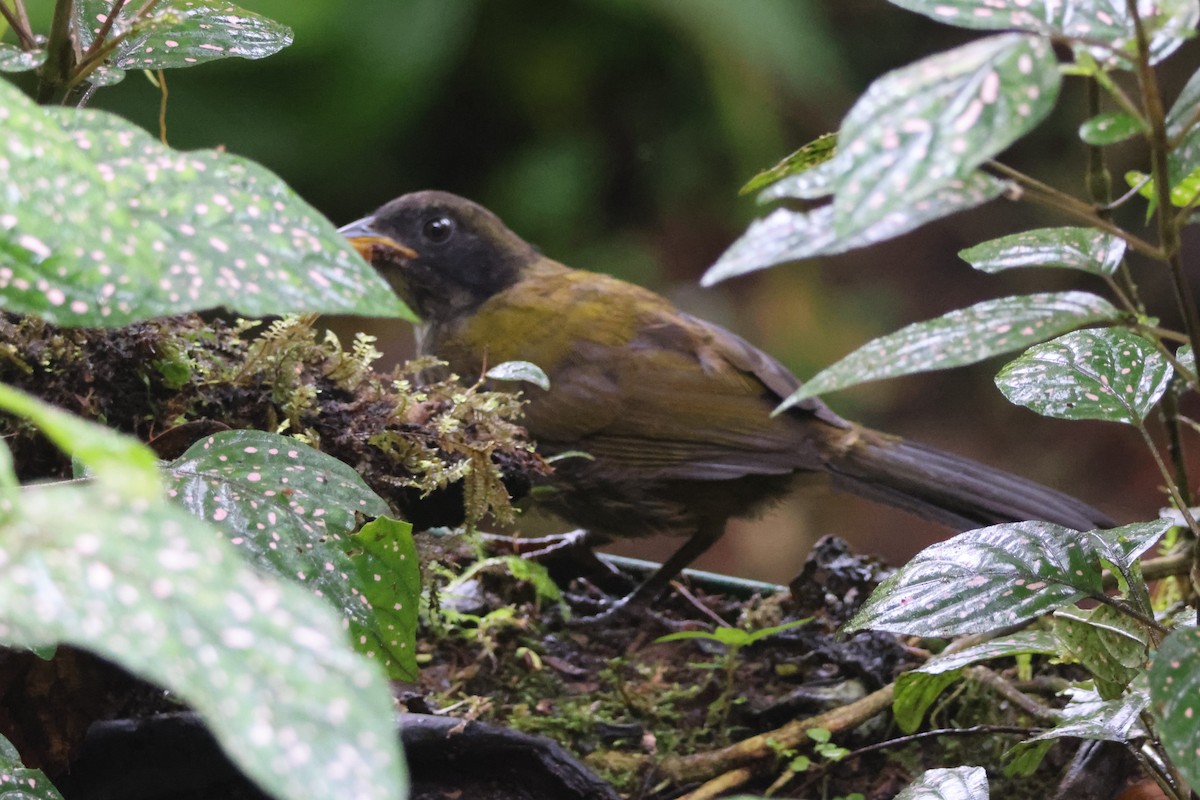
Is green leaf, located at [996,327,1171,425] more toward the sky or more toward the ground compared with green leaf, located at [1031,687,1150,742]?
more toward the sky

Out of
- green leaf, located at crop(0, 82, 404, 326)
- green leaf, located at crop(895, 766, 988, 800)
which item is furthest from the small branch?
green leaf, located at crop(0, 82, 404, 326)

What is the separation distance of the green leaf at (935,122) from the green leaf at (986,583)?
504mm

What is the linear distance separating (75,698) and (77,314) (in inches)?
32.0

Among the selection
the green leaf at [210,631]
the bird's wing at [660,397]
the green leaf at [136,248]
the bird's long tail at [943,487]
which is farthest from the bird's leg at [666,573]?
the green leaf at [210,631]

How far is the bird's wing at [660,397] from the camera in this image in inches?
103

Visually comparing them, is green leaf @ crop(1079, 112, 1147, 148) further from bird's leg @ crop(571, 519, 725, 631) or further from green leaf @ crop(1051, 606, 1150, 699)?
bird's leg @ crop(571, 519, 725, 631)

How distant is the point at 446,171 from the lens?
488 cm

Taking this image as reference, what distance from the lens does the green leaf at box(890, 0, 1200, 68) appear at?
73 cm

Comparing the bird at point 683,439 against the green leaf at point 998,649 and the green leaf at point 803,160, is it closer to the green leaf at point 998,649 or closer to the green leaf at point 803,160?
the green leaf at point 998,649

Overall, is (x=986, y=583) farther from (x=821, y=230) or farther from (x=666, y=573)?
(x=666, y=573)

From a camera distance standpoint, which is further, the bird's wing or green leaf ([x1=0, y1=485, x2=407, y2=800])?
the bird's wing

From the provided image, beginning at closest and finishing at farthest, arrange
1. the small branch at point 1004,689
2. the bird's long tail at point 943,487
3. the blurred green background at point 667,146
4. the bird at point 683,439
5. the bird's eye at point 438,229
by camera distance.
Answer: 1. the small branch at point 1004,689
2. the bird's long tail at point 943,487
3. the bird at point 683,439
4. the bird's eye at point 438,229
5. the blurred green background at point 667,146

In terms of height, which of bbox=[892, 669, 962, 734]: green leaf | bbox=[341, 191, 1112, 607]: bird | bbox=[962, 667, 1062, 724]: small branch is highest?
bbox=[892, 669, 962, 734]: green leaf

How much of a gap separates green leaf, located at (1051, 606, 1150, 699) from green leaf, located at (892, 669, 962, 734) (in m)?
0.17
